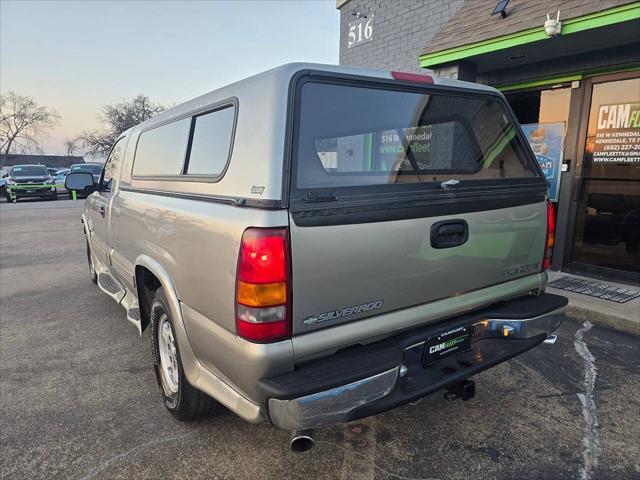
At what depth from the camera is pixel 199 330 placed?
224 centimetres

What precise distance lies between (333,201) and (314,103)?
1.71ft

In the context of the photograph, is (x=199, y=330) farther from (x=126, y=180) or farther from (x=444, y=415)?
(x=126, y=180)

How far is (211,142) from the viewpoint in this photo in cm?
246

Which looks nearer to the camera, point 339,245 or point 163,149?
point 339,245

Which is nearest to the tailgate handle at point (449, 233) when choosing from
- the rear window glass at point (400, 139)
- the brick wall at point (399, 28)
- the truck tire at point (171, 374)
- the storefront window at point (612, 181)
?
the rear window glass at point (400, 139)

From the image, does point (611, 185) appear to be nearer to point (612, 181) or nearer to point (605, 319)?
point (612, 181)

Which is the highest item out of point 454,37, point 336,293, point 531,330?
point 454,37

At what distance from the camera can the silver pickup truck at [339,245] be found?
190 centimetres

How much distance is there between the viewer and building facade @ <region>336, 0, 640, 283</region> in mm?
5117

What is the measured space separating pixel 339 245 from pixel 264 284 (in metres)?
0.38

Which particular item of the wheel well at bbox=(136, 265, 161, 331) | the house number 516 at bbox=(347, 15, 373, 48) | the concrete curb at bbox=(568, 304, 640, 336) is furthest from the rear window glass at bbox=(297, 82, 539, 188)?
the house number 516 at bbox=(347, 15, 373, 48)

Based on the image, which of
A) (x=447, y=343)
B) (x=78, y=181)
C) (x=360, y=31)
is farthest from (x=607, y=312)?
(x=360, y=31)

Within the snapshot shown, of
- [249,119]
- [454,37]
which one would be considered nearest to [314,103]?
[249,119]

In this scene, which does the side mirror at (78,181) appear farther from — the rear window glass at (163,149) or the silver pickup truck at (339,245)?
the silver pickup truck at (339,245)
